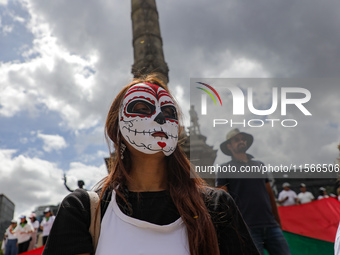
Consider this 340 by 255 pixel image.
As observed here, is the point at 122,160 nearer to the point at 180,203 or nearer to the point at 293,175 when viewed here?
the point at 180,203

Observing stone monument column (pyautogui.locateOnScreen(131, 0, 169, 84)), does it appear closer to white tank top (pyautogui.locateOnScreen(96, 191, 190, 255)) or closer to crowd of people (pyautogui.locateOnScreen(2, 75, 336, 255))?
crowd of people (pyautogui.locateOnScreen(2, 75, 336, 255))

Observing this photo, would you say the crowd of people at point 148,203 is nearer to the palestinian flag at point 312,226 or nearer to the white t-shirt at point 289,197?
the palestinian flag at point 312,226

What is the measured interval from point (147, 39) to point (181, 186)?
9880mm

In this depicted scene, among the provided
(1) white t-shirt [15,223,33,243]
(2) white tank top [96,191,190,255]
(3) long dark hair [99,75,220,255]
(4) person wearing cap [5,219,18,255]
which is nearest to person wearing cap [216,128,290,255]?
(3) long dark hair [99,75,220,255]

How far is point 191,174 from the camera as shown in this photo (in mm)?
1872

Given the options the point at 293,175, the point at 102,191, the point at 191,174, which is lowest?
the point at 102,191

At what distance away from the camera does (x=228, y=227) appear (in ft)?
5.22

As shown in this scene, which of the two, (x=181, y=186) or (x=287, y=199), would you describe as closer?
(x=181, y=186)

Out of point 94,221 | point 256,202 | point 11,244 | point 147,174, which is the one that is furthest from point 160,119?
point 11,244

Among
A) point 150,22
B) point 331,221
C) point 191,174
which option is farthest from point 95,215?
point 150,22

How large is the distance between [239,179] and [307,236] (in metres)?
2.46

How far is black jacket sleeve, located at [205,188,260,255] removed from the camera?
1549 mm

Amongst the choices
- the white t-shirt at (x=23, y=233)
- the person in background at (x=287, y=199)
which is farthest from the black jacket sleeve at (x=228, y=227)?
the white t-shirt at (x=23, y=233)

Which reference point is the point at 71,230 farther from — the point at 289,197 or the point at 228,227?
the point at 289,197
